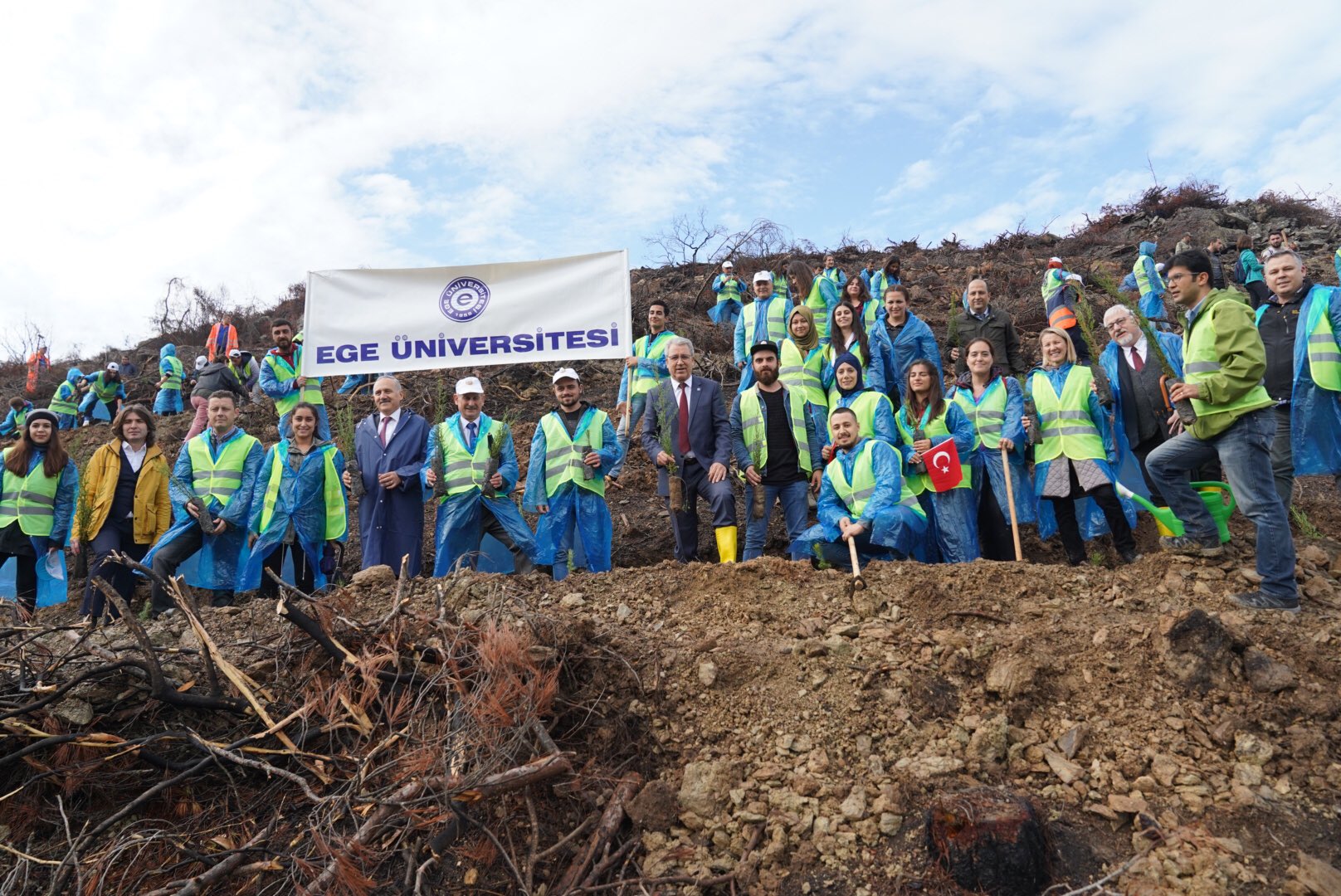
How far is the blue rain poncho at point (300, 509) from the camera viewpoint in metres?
6.03

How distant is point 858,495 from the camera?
5555 millimetres

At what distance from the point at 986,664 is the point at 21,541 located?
6809 mm

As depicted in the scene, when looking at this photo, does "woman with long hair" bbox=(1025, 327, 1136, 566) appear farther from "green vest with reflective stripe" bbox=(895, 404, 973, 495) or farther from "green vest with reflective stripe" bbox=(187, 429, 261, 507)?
"green vest with reflective stripe" bbox=(187, 429, 261, 507)

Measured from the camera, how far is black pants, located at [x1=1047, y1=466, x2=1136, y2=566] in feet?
17.9

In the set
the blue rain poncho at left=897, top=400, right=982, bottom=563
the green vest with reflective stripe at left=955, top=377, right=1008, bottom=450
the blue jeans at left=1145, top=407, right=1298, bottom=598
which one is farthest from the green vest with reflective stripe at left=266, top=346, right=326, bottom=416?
the blue jeans at left=1145, top=407, right=1298, bottom=598

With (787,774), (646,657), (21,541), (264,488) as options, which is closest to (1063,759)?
(787,774)

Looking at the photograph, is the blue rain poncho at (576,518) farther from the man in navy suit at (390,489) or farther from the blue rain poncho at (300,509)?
the blue rain poncho at (300,509)

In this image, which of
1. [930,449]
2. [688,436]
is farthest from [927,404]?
[688,436]

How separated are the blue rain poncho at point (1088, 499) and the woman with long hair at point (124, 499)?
639 centimetres

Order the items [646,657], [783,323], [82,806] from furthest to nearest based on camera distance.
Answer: [783,323] → [646,657] → [82,806]

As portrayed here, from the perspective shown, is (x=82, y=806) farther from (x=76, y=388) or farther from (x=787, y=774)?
(x=76, y=388)

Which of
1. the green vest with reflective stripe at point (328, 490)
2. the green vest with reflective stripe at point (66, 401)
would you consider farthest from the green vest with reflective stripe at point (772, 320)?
the green vest with reflective stripe at point (66, 401)

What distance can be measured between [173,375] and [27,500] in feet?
33.2

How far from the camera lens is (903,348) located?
723 cm
